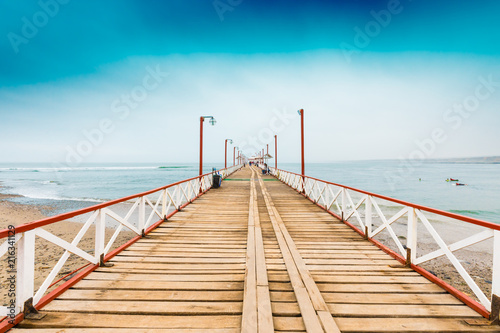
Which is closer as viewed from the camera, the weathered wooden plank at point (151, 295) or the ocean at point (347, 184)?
the weathered wooden plank at point (151, 295)

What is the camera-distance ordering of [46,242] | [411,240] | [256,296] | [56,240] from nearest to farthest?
1. [256,296]
2. [56,240]
3. [411,240]
4. [46,242]

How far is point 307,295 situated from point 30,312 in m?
3.03

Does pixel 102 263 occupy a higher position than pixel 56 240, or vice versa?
pixel 56 240

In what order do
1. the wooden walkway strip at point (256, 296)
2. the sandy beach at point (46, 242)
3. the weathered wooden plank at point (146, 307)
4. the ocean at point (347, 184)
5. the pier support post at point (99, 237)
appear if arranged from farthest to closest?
the ocean at point (347, 184), the sandy beach at point (46, 242), the pier support post at point (99, 237), the weathered wooden plank at point (146, 307), the wooden walkway strip at point (256, 296)

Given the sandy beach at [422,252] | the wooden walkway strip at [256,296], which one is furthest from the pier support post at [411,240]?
the sandy beach at [422,252]

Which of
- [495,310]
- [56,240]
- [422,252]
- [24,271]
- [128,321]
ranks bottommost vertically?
[422,252]

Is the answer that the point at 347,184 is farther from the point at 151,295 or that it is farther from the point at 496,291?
the point at 151,295

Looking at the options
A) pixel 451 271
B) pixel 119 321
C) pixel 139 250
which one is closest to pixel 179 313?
pixel 119 321

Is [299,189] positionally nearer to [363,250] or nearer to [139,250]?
[363,250]

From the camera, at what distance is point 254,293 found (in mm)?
2605

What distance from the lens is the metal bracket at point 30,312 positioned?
2.25m

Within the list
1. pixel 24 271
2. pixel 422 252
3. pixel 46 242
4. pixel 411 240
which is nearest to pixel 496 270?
pixel 411 240

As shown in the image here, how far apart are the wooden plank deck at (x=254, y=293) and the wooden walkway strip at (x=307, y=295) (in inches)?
0.5

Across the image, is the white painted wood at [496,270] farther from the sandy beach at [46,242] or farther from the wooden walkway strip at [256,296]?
the sandy beach at [46,242]
